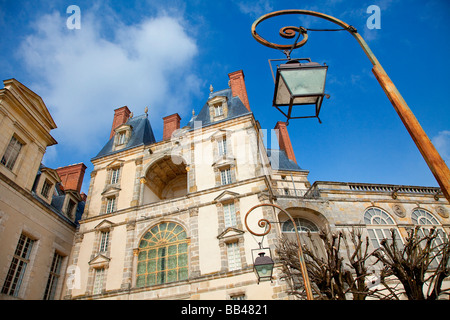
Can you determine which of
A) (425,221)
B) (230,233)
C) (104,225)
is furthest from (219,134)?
(425,221)

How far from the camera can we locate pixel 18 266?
1498 centimetres

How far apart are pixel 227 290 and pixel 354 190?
9.11 meters

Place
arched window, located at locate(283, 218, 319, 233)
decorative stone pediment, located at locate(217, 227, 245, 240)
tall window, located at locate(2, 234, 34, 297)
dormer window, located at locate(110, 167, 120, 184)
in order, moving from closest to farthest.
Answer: tall window, located at locate(2, 234, 34, 297)
decorative stone pediment, located at locate(217, 227, 245, 240)
arched window, located at locate(283, 218, 319, 233)
dormer window, located at locate(110, 167, 120, 184)

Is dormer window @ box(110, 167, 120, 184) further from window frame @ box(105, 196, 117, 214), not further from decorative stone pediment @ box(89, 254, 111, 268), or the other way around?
decorative stone pediment @ box(89, 254, 111, 268)

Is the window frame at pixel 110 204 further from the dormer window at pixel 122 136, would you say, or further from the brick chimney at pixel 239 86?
the brick chimney at pixel 239 86

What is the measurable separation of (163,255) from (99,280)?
3.82 meters

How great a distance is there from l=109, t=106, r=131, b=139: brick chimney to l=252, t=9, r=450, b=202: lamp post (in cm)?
2294

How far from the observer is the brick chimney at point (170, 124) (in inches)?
914

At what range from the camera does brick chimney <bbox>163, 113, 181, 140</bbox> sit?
76.1ft

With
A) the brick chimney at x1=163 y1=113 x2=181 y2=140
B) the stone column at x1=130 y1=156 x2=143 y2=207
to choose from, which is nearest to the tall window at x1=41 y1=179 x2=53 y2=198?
the stone column at x1=130 y1=156 x2=143 y2=207

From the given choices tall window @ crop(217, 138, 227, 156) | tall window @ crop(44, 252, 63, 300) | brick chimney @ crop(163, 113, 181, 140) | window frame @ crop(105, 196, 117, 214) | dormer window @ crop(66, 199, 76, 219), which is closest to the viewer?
tall window @ crop(44, 252, 63, 300)

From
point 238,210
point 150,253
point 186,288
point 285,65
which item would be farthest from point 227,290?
point 285,65

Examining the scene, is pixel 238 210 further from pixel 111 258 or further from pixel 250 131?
pixel 111 258
